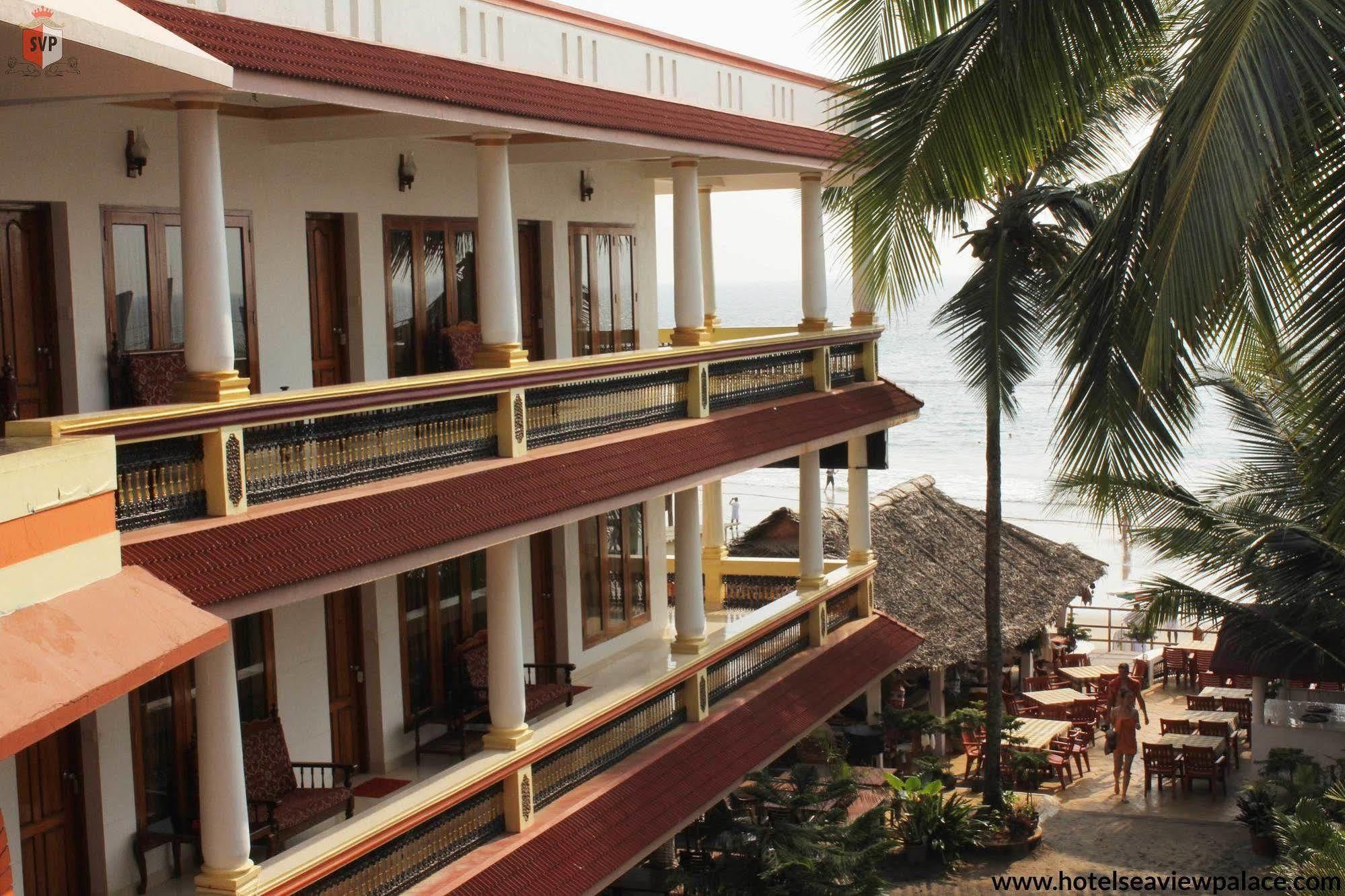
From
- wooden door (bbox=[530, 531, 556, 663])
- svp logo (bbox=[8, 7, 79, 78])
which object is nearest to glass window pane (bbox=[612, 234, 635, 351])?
wooden door (bbox=[530, 531, 556, 663])

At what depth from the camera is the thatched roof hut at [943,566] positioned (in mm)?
25500

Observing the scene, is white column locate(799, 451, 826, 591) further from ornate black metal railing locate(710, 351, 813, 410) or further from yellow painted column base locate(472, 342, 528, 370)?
yellow painted column base locate(472, 342, 528, 370)

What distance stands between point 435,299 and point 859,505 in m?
8.28

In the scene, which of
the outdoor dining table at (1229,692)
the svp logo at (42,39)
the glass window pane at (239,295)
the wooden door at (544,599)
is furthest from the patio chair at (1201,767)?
the svp logo at (42,39)

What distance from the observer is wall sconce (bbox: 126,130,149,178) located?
11.7 m

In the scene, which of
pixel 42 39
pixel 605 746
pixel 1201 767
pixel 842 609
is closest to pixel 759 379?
pixel 842 609

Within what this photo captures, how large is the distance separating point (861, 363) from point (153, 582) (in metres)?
14.4

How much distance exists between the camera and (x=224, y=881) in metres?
9.82

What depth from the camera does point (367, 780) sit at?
14.3 m

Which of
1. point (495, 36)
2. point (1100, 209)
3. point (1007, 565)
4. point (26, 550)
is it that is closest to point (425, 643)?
point (495, 36)

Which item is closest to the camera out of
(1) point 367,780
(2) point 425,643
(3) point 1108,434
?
(3) point 1108,434

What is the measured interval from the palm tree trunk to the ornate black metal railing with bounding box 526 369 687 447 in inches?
265

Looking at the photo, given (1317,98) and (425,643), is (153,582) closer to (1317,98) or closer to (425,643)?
(1317,98)

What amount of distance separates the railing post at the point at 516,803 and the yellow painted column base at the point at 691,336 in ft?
18.3
